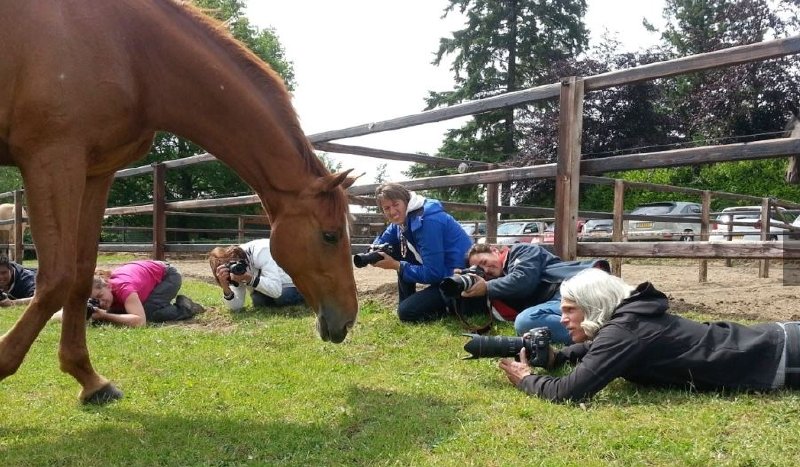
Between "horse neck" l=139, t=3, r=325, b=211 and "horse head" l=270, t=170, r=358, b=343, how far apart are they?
0.11m

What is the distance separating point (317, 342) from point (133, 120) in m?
2.06

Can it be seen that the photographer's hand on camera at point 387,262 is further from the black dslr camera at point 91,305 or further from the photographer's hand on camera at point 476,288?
the black dslr camera at point 91,305

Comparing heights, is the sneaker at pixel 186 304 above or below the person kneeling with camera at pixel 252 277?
below

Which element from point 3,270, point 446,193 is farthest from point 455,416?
point 446,193

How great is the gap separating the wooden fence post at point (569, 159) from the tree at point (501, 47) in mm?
22735

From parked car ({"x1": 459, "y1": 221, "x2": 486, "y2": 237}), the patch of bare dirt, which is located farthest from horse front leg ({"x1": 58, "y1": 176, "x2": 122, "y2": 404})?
parked car ({"x1": 459, "y1": 221, "x2": 486, "y2": 237})

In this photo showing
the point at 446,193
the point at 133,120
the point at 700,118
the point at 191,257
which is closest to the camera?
the point at 133,120

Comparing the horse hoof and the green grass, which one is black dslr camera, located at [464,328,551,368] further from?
the horse hoof

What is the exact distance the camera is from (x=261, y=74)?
3074mm

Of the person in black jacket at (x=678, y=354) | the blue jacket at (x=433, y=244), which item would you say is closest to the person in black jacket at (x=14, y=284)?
the blue jacket at (x=433, y=244)

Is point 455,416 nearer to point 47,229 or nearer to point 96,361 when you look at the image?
point 47,229

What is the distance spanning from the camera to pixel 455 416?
2.64 meters

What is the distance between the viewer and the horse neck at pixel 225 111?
2891mm

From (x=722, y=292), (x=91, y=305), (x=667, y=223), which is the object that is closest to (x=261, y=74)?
(x=91, y=305)
